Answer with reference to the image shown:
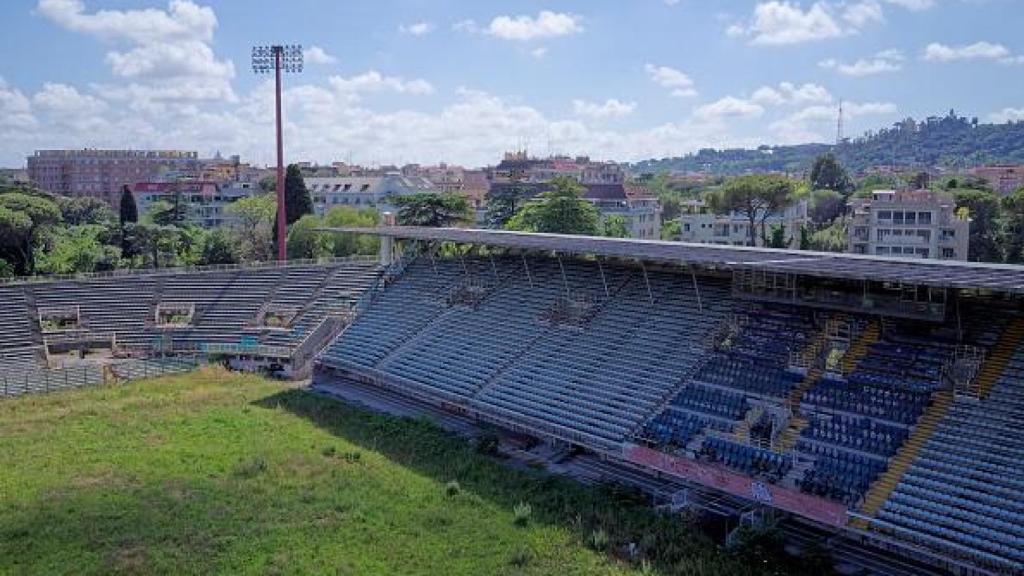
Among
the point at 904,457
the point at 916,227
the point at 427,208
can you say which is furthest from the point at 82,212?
the point at 904,457

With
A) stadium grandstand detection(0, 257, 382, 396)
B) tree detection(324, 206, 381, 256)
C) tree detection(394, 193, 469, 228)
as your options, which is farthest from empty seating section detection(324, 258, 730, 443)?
tree detection(394, 193, 469, 228)

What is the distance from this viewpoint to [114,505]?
1991 centimetres

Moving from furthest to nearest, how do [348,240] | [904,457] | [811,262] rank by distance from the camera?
[348,240] → [811,262] → [904,457]

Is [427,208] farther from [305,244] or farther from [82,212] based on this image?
[82,212]

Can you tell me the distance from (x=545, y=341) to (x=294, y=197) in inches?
1668

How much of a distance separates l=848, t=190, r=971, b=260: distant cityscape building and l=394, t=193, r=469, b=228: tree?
95.1 feet

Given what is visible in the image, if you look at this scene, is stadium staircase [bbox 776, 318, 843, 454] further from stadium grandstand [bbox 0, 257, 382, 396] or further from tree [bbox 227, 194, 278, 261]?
tree [bbox 227, 194, 278, 261]

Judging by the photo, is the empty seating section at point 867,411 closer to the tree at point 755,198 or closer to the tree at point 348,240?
the tree at point 348,240

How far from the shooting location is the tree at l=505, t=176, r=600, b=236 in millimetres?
59344

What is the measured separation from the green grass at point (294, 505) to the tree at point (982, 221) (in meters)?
48.4

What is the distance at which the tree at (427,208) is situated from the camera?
201 feet

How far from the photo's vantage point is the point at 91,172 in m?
148

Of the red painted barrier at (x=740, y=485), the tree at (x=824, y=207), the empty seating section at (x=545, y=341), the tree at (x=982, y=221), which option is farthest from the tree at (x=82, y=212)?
the red painted barrier at (x=740, y=485)

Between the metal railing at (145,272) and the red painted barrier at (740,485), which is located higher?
the metal railing at (145,272)
